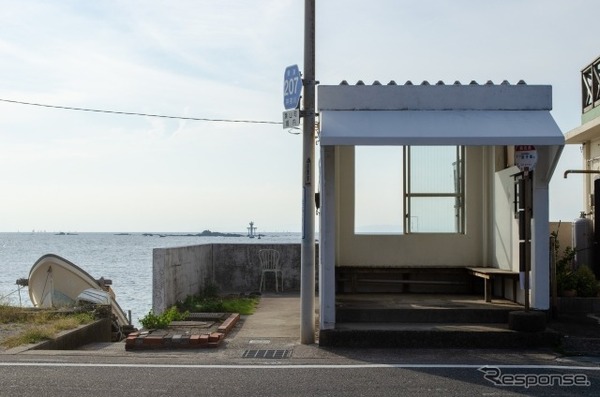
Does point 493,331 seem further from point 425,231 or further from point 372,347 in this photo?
point 425,231

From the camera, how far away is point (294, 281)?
17297 mm

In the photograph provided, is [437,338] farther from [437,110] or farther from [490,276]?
[437,110]

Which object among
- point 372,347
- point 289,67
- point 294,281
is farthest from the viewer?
point 294,281

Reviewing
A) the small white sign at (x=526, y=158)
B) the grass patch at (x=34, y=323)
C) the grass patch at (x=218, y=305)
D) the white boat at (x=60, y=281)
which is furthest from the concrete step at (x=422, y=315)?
the white boat at (x=60, y=281)

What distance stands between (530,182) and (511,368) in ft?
11.5

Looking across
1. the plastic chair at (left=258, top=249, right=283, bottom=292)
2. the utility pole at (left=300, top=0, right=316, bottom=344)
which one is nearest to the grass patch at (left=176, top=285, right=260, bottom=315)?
the plastic chair at (left=258, top=249, right=283, bottom=292)

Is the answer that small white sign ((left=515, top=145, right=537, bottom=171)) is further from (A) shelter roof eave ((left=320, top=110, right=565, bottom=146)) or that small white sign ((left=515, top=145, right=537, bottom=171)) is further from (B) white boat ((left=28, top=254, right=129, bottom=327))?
(B) white boat ((left=28, top=254, right=129, bottom=327))

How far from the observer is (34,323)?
1145 cm

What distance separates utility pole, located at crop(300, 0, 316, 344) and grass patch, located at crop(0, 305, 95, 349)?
3568mm

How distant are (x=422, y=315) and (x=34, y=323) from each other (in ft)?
19.8

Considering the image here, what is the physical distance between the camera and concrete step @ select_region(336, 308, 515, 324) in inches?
420

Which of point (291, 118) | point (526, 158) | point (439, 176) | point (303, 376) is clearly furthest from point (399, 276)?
point (303, 376)

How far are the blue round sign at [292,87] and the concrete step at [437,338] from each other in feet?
10.6

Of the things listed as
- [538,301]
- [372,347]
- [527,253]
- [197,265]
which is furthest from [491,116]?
[197,265]
